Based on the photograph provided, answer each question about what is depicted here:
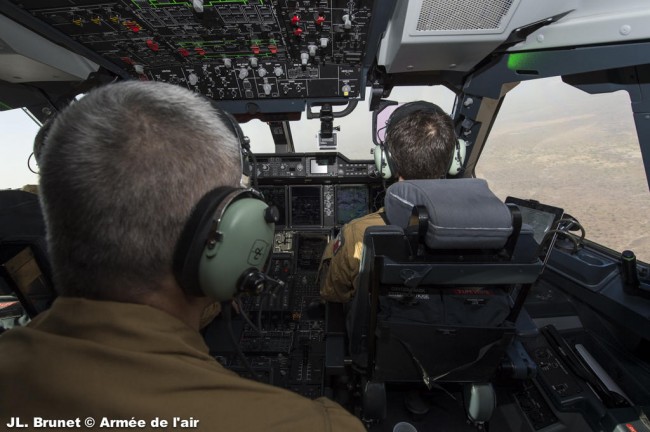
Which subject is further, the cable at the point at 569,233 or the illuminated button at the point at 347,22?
the cable at the point at 569,233

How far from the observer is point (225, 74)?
8.95ft

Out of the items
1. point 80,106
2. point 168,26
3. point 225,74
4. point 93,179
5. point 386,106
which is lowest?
point 93,179

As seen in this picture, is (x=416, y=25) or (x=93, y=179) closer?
(x=93, y=179)

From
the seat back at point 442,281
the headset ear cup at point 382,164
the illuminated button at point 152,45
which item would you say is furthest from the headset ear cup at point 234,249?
the illuminated button at point 152,45

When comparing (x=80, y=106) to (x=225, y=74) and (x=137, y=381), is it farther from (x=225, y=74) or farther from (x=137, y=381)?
(x=225, y=74)

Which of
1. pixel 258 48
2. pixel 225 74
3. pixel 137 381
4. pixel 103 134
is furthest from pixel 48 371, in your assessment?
pixel 225 74

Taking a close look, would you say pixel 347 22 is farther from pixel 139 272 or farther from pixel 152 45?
pixel 139 272

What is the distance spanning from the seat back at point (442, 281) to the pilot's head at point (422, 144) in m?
0.41

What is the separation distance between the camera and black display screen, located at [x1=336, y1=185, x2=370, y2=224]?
3.16m

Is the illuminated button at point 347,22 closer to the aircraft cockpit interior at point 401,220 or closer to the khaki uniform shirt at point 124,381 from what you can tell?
the aircraft cockpit interior at point 401,220

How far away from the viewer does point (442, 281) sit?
0.97 meters

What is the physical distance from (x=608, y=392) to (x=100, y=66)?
14.0ft

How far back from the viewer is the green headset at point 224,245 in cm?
57

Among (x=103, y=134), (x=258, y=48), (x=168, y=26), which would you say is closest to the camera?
(x=103, y=134)
